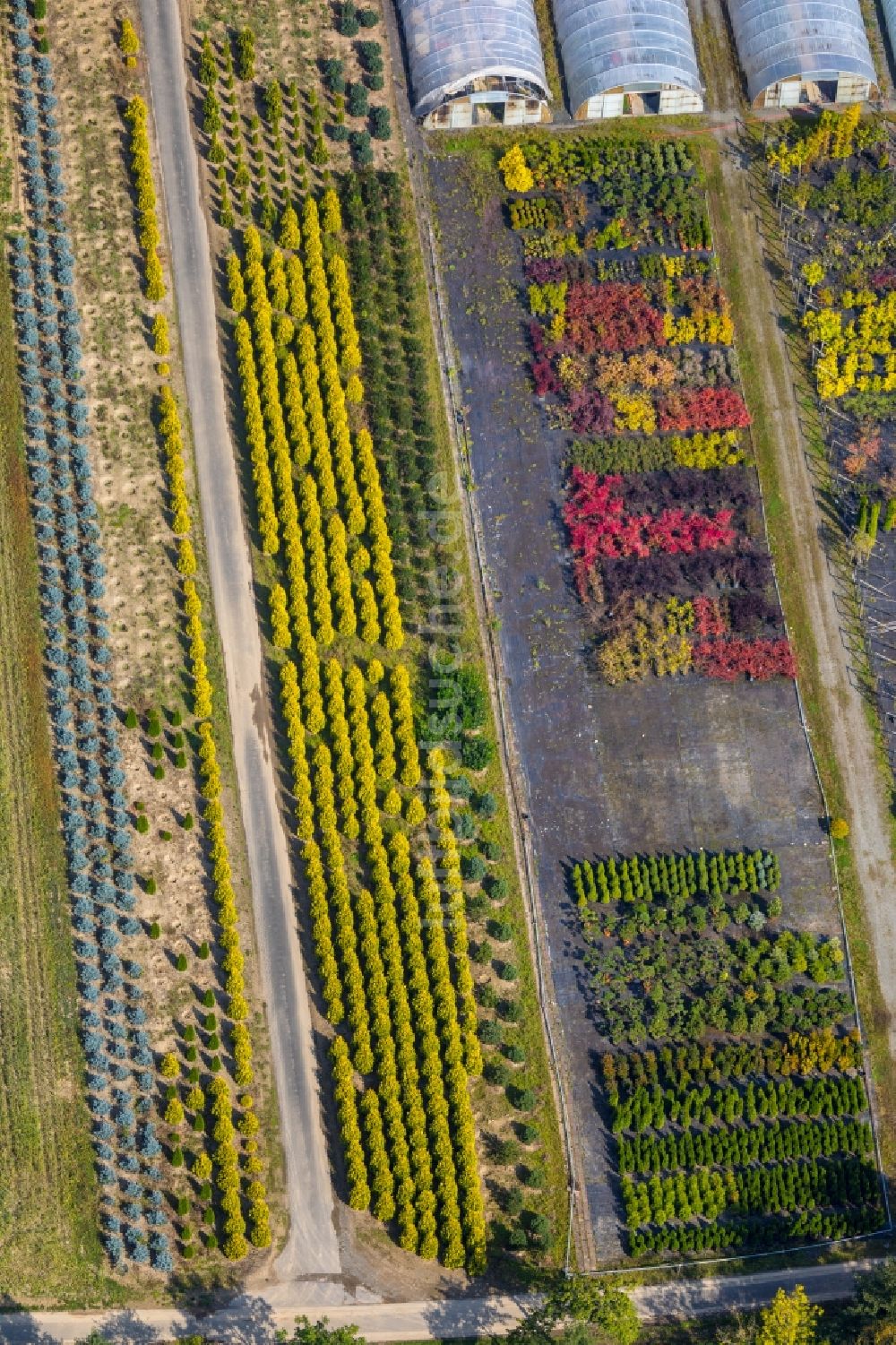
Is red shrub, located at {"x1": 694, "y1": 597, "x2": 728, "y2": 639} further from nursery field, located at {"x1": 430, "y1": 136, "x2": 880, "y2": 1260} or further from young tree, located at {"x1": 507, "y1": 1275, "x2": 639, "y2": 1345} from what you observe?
young tree, located at {"x1": 507, "y1": 1275, "x2": 639, "y2": 1345}

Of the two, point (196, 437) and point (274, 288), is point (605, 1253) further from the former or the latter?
point (274, 288)

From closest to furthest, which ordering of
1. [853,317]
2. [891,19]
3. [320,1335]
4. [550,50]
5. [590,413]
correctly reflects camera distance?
[320,1335]
[590,413]
[853,317]
[550,50]
[891,19]

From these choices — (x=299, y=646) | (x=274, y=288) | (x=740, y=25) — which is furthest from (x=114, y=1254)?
(x=740, y=25)

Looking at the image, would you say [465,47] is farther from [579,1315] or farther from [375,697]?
[579,1315]

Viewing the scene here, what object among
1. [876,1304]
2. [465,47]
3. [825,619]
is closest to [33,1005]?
[876,1304]

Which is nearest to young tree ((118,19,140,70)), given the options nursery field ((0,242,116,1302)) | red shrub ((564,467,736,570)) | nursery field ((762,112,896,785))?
nursery field ((0,242,116,1302))

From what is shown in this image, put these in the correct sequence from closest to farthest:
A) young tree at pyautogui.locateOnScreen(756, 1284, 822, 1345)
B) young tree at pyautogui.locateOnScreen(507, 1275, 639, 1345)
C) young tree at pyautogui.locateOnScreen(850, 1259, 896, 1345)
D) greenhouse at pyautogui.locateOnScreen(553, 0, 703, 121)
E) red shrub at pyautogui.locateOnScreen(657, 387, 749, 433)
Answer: young tree at pyautogui.locateOnScreen(507, 1275, 639, 1345) < young tree at pyautogui.locateOnScreen(756, 1284, 822, 1345) < young tree at pyautogui.locateOnScreen(850, 1259, 896, 1345) < red shrub at pyautogui.locateOnScreen(657, 387, 749, 433) < greenhouse at pyautogui.locateOnScreen(553, 0, 703, 121)
